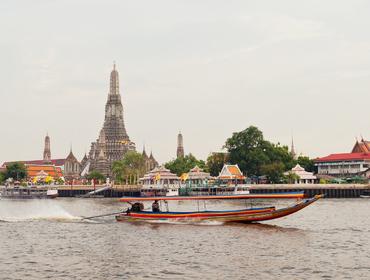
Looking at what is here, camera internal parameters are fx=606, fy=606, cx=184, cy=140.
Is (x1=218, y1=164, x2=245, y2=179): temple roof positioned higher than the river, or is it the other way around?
(x1=218, y1=164, x2=245, y2=179): temple roof

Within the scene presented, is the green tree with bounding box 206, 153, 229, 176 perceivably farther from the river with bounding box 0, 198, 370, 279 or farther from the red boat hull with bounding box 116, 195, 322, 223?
the red boat hull with bounding box 116, 195, 322, 223

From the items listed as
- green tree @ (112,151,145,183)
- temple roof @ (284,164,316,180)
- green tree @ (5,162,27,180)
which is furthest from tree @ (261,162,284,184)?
green tree @ (5,162,27,180)

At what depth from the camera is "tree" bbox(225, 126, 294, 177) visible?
435 feet

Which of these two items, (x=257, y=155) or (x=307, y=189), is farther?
(x=257, y=155)

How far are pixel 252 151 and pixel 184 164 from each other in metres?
30.2

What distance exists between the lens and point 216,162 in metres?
148

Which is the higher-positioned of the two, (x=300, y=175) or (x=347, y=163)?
(x=347, y=163)

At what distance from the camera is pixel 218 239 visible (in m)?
39.0

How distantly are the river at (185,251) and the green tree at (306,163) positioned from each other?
96028mm

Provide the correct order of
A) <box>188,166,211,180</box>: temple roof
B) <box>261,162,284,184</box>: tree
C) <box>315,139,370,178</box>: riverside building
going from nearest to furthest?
<box>261,162,284,184</box>: tree, <box>315,139,370,178</box>: riverside building, <box>188,166,211,180</box>: temple roof

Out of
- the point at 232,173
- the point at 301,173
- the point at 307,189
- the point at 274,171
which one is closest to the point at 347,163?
the point at 301,173

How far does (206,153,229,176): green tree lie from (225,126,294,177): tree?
408 inches

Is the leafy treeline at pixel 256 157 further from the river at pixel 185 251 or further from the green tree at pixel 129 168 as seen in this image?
the river at pixel 185 251

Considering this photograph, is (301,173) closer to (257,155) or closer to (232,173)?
(257,155)
